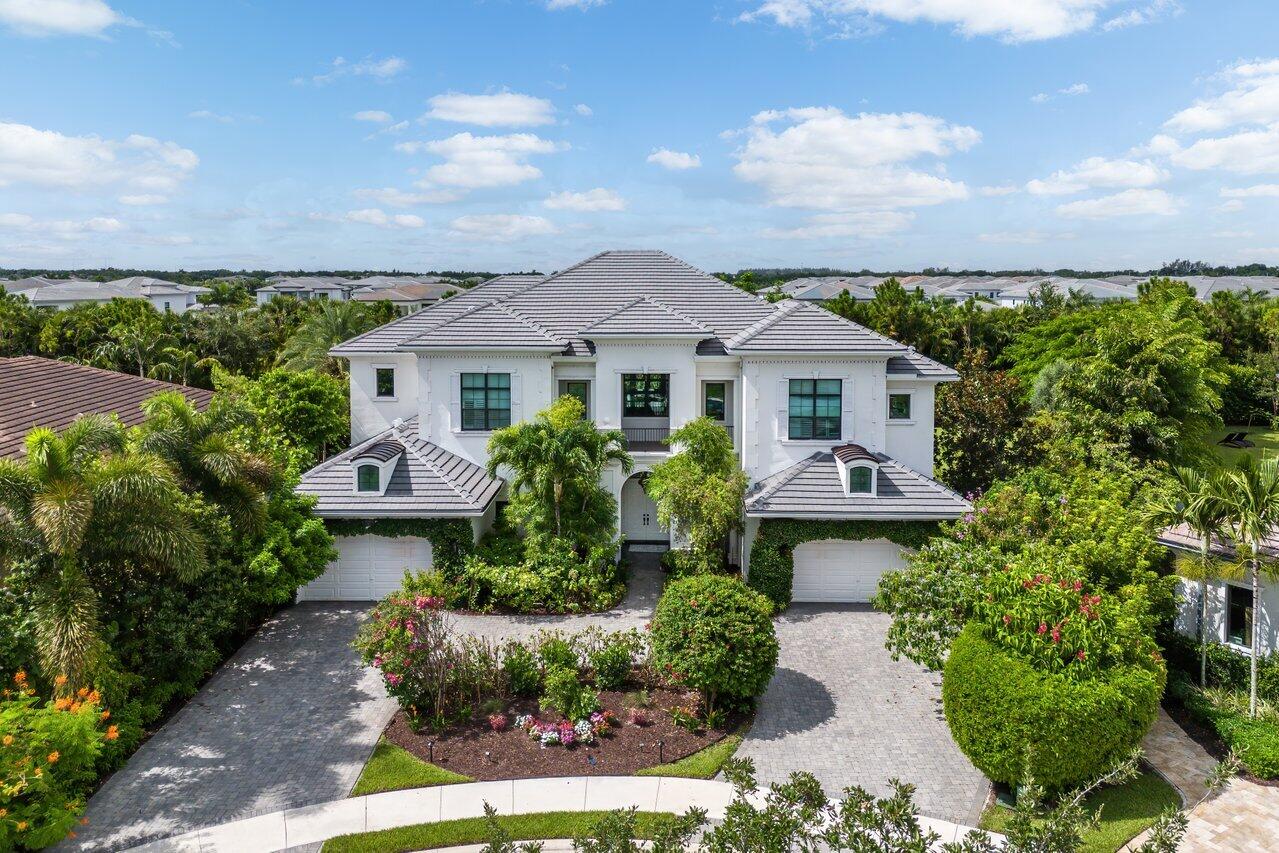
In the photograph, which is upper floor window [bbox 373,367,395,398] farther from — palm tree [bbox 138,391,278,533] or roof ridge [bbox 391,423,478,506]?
palm tree [bbox 138,391,278,533]

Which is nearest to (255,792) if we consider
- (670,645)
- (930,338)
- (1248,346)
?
(670,645)

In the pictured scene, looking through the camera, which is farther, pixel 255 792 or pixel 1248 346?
pixel 1248 346

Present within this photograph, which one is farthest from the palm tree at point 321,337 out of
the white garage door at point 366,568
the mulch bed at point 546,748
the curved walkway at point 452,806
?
the curved walkway at point 452,806

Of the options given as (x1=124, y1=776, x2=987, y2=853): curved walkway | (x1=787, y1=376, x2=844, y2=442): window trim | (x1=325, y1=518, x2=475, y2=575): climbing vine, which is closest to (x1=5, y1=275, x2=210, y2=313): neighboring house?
(x1=325, y1=518, x2=475, y2=575): climbing vine

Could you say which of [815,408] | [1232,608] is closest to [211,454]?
[815,408]

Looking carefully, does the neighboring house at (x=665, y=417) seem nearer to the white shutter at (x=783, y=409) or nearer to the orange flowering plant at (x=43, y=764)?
the white shutter at (x=783, y=409)

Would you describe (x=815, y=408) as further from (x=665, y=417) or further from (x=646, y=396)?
(x=646, y=396)

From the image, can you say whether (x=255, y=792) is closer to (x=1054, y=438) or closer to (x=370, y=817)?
(x=370, y=817)

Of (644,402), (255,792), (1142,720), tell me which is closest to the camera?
(1142,720)
